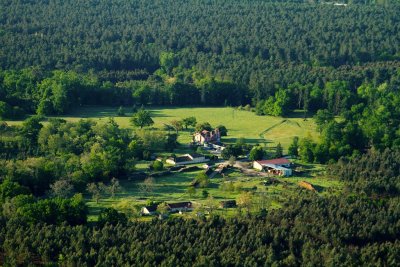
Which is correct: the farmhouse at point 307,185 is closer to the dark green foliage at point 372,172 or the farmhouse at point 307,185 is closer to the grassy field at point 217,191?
the grassy field at point 217,191

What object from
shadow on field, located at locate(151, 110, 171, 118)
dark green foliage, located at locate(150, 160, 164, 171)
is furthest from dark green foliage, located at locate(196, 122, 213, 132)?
dark green foliage, located at locate(150, 160, 164, 171)

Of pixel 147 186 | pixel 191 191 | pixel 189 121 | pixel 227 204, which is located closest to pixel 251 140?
pixel 189 121

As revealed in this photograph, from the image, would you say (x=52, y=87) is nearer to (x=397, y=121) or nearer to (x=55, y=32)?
(x=55, y=32)

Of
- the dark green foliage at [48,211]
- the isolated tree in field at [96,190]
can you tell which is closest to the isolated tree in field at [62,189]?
the isolated tree in field at [96,190]

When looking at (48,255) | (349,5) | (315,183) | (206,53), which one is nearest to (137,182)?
(315,183)

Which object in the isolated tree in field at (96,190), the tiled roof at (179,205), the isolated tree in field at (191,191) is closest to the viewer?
the tiled roof at (179,205)

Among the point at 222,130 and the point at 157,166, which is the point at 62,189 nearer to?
the point at 157,166

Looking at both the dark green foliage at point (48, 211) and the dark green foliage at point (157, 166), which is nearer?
the dark green foliage at point (48, 211)
